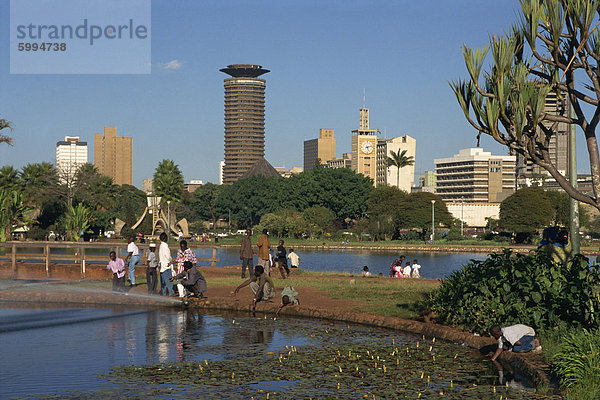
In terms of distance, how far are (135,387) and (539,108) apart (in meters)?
8.99

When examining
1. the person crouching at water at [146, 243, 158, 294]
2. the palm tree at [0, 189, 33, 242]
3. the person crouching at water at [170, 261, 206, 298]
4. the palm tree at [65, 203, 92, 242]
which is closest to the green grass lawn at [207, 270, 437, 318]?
the person crouching at water at [146, 243, 158, 294]

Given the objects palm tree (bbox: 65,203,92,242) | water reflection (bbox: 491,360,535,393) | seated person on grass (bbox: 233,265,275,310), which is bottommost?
water reflection (bbox: 491,360,535,393)

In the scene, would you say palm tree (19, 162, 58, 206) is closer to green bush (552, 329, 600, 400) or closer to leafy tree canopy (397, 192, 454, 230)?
leafy tree canopy (397, 192, 454, 230)

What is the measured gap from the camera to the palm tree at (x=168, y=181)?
118375mm

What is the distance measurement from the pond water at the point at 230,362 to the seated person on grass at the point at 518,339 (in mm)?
588

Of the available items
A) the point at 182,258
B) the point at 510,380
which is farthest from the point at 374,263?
the point at 510,380

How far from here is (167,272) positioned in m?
23.6

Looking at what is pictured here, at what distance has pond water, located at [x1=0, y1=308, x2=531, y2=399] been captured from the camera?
1188 centimetres

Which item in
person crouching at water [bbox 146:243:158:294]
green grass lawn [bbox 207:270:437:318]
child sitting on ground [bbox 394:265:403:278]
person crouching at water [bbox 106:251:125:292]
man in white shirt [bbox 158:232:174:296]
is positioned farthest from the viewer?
child sitting on ground [bbox 394:265:403:278]

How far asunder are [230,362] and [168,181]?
10612 cm

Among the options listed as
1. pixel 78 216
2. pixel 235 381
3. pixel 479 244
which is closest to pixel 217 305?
pixel 235 381

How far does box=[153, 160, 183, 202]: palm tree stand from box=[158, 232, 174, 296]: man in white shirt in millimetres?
95634

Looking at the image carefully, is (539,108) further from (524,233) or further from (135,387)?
(524,233)

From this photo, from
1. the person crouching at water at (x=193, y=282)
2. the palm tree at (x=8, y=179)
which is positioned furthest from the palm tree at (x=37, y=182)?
the person crouching at water at (x=193, y=282)
